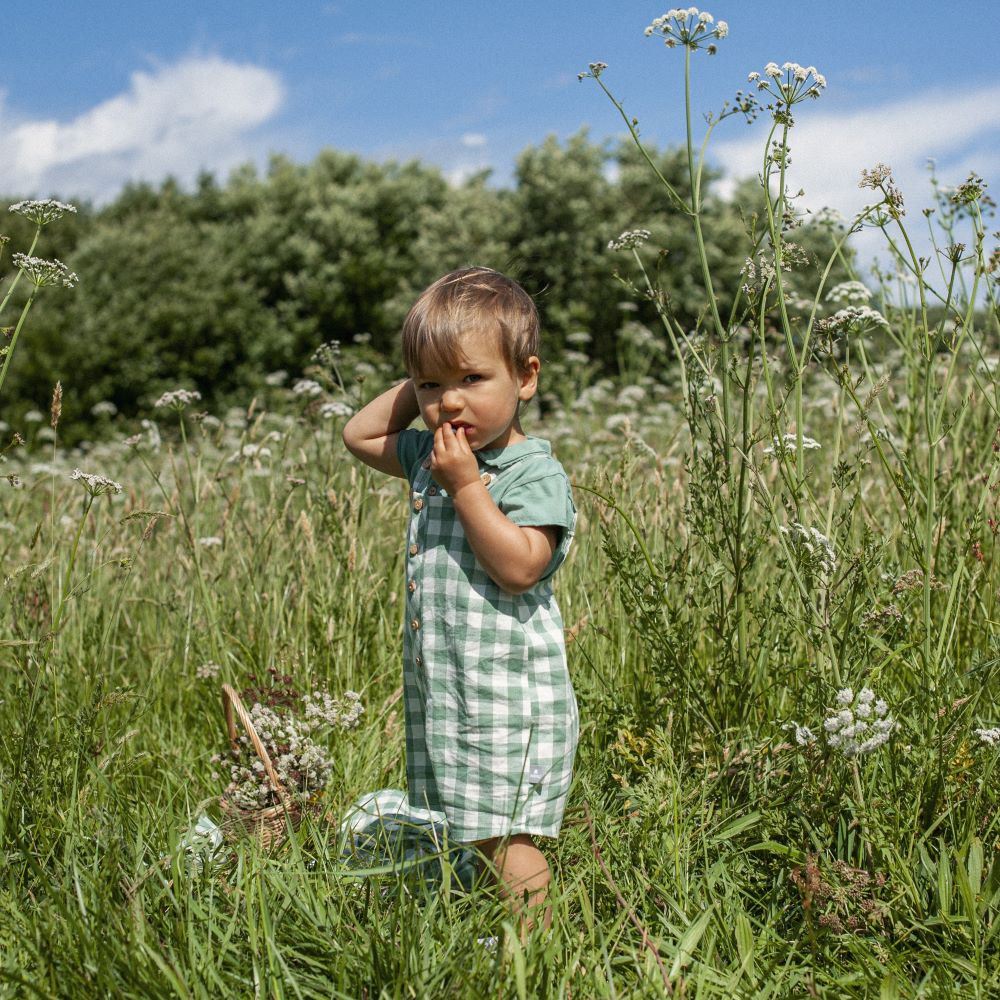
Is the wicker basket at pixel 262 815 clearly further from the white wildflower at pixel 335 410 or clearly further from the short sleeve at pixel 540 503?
the white wildflower at pixel 335 410

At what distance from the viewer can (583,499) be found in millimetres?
3789

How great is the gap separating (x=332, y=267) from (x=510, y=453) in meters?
13.9

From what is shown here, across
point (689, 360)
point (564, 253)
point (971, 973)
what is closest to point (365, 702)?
point (689, 360)

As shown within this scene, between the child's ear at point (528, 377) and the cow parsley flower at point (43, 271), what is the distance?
1.06 metres

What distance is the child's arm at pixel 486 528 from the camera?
6.75 ft

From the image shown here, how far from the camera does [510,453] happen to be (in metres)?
2.30

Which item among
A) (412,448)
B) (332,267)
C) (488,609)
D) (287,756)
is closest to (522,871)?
(488,609)

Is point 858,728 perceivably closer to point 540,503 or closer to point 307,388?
point 540,503

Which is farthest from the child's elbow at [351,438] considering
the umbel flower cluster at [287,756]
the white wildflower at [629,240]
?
the white wildflower at [629,240]

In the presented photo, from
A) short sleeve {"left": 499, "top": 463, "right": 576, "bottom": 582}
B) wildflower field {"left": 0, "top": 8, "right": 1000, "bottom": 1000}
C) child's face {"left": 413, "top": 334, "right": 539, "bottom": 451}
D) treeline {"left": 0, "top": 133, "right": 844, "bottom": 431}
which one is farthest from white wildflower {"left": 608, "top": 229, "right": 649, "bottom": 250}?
treeline {"left": 0, "top": 133, "right": 844, "bottom": 431}

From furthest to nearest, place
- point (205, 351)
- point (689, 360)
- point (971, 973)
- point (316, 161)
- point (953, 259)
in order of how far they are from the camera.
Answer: point (316, 161) < point (205, 351) < point (689, 360) < point (953, 259) < point (971, 973)

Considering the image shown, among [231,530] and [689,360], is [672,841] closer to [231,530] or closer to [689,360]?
[689,360]

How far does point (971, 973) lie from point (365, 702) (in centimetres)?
184

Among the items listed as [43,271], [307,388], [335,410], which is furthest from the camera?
[307,388]
